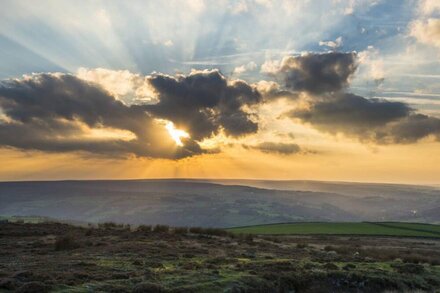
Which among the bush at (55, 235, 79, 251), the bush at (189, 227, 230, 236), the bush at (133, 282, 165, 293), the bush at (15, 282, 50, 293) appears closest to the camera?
the bush at (15, 282, 50, 293)

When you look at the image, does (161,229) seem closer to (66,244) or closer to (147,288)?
(66,244)

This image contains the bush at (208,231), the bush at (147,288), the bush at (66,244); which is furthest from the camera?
the bush at (208,231)

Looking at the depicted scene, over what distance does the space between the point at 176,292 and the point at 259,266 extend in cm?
1053

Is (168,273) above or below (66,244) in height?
below

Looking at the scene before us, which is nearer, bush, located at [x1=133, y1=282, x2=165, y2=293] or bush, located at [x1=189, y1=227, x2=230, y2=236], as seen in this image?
bush, located at [x1=133, y1=282, x2=165, y2=293]

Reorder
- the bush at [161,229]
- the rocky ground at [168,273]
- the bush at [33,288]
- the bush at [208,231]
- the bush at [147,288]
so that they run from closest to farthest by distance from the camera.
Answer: the bush at [33,288], the bush at [147,288], the rocky ground at [168,273], the bush at [161,229], the bush at [208,231]

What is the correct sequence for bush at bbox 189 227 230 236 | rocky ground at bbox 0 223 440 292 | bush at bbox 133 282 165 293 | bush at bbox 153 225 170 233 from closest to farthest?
1. bush at bbox 133 282 165 293
2. rocky ground at bbox 0 223 440 292
3. bush at bbox 153 225 170 233
4. bush at bbox 189 227 230 236

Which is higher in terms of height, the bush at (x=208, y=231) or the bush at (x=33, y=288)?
the bush at (x=33, y=288)

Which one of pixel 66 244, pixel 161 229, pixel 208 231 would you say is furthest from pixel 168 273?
pixel 161 229

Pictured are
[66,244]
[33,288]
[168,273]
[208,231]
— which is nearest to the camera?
[33,288]

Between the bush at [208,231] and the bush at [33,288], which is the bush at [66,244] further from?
the bush at [208,231]

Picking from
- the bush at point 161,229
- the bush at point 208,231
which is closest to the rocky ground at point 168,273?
the bush at point 161,229

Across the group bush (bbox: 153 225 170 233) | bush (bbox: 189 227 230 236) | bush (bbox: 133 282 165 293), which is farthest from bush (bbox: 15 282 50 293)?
bush (bbox: 189 227 230 236)

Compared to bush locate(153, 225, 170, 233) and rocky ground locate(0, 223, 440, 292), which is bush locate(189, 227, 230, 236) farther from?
rocky ground locate(0, 223, 440, 292)
